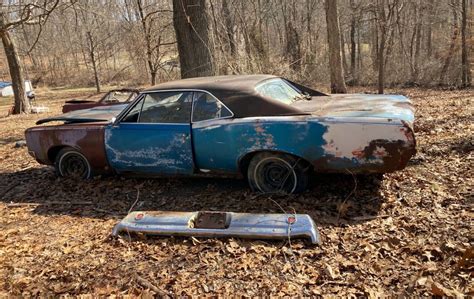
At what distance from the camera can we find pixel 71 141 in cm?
570

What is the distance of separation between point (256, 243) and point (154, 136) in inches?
83.3

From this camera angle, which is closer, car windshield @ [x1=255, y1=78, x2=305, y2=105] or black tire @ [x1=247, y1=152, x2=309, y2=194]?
black tire @ [x1=247, y1=152, x2=309, y2=194]

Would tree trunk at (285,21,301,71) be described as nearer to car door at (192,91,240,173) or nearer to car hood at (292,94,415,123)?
car hood at (292,94,415,123)

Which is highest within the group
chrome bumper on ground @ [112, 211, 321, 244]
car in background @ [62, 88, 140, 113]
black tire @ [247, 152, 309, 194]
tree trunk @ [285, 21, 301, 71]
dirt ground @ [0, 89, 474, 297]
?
tree trunk @ [285, 21, 301, 71]

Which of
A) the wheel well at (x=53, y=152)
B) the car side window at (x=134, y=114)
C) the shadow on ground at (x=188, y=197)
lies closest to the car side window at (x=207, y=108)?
the car side window at (x=134, y=114)

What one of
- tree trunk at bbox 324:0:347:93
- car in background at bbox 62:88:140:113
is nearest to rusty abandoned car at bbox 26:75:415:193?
car in background at bbox 62:88:140:113

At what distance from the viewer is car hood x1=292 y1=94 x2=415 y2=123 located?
13.8 feet

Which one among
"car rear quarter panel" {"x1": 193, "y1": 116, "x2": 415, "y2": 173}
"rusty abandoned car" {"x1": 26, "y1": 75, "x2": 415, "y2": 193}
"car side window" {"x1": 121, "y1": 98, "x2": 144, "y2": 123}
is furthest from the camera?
"car side window" {"x1": 121, "y1": 98, "x2": 144, "y2": 123}

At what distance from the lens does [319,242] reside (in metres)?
3.55

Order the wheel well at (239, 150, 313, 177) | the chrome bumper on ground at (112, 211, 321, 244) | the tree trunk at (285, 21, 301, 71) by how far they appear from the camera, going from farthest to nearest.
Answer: the tree trunk at (285, 21, 301, 71) → the wheel well at (239, 150, 313, 177) → the chrome bumper on ground at (112, 211, 321, 244)

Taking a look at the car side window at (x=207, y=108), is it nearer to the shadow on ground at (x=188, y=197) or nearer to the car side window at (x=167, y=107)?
the car side window at (x=167, y=107)

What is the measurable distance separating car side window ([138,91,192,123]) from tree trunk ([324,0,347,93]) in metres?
10.5

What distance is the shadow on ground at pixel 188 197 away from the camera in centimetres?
429

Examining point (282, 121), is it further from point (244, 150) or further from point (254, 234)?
point (254, 234)
